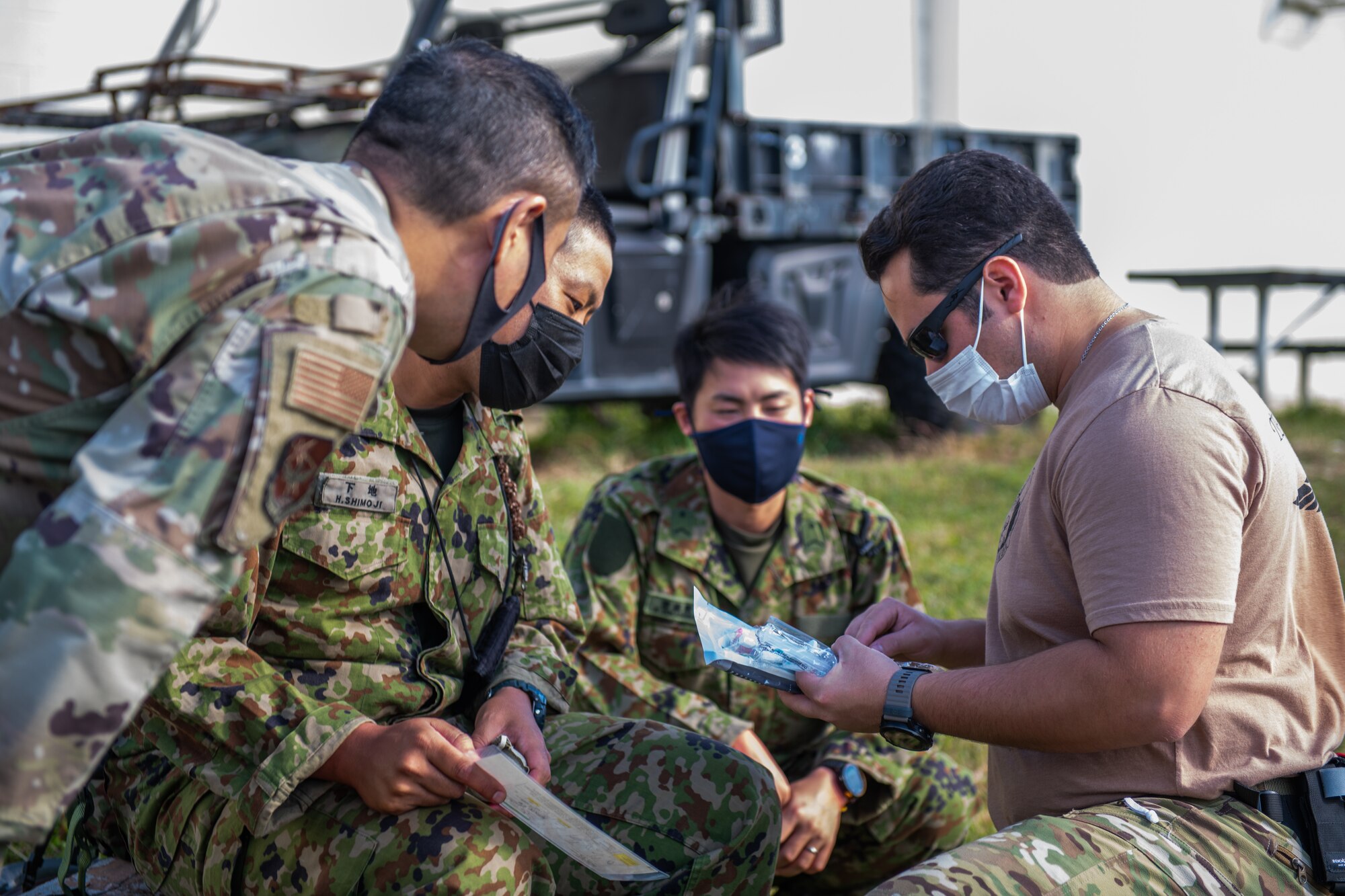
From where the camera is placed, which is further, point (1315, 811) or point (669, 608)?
point (669, 608)

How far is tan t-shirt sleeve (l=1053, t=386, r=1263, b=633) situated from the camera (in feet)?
5.13

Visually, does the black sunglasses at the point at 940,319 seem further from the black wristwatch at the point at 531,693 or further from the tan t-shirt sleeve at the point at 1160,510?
the black wristwatch at the point at 531,693

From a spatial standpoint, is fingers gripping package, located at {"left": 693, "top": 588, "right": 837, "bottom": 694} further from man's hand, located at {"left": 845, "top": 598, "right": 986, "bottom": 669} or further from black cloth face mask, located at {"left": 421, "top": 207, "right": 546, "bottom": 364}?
black cloth face mask, located at {"left": 421, "top": 207, "right": 546, "bottom": 364}

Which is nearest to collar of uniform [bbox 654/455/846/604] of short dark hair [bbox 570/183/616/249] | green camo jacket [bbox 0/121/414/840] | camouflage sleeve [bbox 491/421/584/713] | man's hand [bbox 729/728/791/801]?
man's hand [bbox 729/728/791/801]

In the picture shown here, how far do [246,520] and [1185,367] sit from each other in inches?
49.3

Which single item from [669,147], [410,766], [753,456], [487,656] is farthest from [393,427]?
[669,147]

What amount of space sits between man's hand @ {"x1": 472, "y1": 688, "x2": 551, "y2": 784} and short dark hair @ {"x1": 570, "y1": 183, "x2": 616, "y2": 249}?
0.86 meters

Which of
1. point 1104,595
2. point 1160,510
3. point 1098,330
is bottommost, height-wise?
point 1104,595

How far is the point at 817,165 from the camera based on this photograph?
7.22 metres

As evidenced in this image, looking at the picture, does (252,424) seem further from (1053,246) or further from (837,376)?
(837,376)

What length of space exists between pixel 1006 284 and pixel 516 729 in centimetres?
103

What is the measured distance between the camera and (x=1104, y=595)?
1.60 metres

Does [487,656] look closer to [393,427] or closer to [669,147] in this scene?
[393,427]

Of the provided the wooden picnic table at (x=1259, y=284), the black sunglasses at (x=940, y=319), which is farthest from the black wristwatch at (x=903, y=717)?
the wooden picnic table at (x=1259, y=284)
